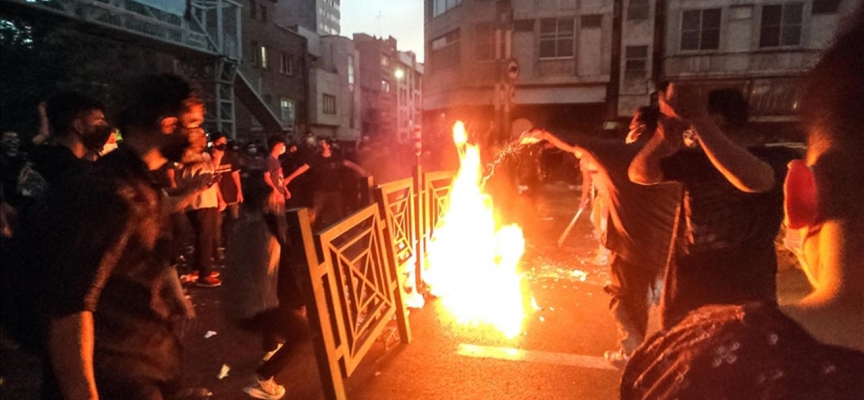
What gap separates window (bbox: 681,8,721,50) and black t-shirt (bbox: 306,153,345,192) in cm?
2390

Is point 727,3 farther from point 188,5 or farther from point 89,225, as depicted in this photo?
point 89,225

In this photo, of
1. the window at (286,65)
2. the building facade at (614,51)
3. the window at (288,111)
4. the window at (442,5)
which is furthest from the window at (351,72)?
the building facade at (614,51)

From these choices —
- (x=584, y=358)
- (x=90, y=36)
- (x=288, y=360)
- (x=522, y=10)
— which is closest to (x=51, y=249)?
(x=288, y=360)

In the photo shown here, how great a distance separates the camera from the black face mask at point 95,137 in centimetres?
367

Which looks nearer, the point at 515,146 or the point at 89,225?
the point at 89,225

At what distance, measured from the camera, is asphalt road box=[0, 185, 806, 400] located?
400 cm

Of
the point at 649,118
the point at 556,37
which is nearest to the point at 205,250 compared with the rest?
the point at 649,118

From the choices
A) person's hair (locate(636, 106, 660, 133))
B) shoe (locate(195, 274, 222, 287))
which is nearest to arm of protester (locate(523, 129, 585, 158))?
person's hair (locate(636, 106, 660, 133))

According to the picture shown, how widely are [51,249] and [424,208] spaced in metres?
4.93

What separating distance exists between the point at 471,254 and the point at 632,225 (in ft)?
11.2

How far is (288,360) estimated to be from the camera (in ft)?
11.9

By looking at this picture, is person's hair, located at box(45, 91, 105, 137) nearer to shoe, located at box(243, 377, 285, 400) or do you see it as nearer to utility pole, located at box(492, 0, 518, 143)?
shoe, located at box(243, 377, 285, 400)

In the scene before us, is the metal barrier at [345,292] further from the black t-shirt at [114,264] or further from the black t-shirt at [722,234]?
the black t-shirt at [722,234]

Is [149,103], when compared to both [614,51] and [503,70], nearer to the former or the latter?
[503,70]
